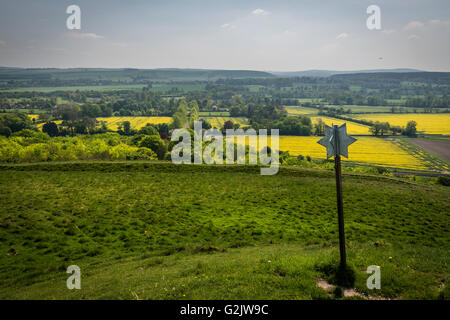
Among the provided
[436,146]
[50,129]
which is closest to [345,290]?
[436,146]

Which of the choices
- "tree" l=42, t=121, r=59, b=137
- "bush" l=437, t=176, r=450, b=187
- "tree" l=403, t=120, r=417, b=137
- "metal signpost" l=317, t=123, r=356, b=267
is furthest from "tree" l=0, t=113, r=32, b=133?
"tree" l=403, t=120, r=417, b=137

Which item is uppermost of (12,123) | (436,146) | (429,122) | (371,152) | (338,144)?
(429,122)

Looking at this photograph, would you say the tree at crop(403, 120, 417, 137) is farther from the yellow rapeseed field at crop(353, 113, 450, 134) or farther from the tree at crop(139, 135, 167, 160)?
the tree at crop(139, 135, 167, 160)

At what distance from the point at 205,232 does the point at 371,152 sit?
80.8m

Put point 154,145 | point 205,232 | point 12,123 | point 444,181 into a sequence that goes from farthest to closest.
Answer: point 12,123
point 154,145
point 444,181
point 205,232

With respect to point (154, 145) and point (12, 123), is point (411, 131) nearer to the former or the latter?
point (154, 145)

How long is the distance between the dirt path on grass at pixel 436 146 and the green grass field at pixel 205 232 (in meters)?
60.2

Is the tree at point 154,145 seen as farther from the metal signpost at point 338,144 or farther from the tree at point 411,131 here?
the tree at point 411,131

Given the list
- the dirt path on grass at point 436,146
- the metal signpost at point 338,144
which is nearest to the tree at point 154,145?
the metal signpost at point 338,144

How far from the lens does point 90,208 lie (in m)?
23.2

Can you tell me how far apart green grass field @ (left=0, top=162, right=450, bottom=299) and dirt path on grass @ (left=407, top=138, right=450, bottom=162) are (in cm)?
6021

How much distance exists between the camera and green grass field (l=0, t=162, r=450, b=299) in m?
10.4

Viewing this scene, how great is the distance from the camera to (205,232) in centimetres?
1978

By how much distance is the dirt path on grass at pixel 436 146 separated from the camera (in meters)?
81.2
